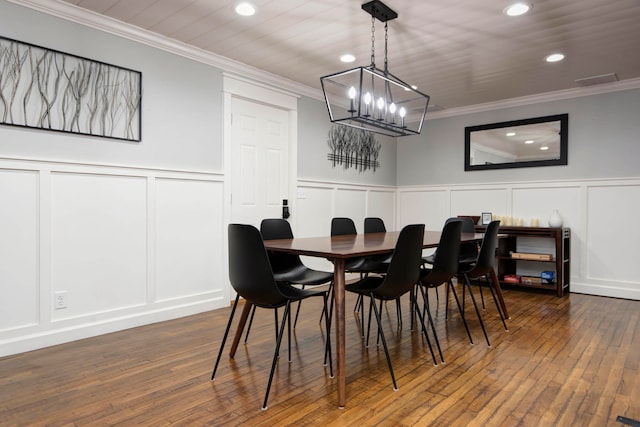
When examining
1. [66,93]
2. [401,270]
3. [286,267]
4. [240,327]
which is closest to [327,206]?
[286,267]

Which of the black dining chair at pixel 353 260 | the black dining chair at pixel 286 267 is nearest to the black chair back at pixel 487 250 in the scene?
the black dining chair at pixel 353 260

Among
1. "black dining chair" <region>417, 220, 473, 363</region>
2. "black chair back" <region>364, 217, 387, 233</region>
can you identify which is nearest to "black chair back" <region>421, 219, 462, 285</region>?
"black dining chair" <region>417, 220, 473, 363</region>

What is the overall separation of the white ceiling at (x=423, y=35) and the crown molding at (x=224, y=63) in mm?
78

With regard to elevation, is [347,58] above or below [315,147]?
above

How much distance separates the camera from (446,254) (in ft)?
8.57

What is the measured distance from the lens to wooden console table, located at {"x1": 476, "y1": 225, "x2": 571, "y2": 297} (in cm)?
449

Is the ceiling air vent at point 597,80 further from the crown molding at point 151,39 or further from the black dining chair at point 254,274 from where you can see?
the black dining chair at point 254,274

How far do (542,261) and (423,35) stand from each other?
3.11 metres

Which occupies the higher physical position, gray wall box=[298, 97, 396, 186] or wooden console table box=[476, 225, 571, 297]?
gray wall box=[298, 97, 396, 186]

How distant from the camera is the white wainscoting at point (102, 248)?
270 centimetres

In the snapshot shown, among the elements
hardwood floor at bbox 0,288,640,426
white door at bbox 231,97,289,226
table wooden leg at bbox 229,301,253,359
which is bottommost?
hardwood floor at bbox 0,288,640,426

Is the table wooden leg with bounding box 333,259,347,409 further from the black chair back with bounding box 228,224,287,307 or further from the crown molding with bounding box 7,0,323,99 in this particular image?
the crown molding with bounding box 7,0,323,99

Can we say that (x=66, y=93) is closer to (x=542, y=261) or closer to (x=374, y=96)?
(x=374, y=96)

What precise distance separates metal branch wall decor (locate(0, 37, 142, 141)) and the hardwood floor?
1587mm
